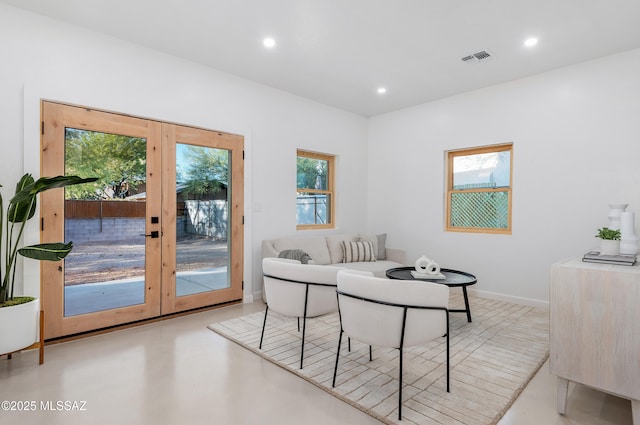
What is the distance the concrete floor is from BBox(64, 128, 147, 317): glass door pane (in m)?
0.54

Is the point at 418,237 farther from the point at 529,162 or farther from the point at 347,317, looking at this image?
the point at 347,317

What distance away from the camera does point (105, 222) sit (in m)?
3.34

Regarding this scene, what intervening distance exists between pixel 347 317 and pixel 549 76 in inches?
162

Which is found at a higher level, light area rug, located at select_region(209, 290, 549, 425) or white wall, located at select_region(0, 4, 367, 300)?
white wall, located at select_region(0, 4, 367, 300)

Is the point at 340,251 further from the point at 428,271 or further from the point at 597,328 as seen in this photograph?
the point at 597,328

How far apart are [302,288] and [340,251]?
245 cm

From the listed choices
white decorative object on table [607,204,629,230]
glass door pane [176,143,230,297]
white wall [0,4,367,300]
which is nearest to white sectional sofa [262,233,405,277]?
white wall [0,4,367,300]

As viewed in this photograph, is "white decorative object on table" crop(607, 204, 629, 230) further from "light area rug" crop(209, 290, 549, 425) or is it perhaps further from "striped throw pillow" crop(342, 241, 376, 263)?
"striped throw pillow" crop(342, 241, 376, 263)

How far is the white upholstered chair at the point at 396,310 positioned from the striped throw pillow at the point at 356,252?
2.81 meters

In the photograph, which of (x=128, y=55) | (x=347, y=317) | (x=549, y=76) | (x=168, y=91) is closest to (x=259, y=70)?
(x=168, y=91)

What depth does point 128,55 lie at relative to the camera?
11.3 feet

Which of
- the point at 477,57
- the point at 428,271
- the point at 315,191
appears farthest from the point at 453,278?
the point at 315,191

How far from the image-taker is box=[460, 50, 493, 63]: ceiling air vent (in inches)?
144

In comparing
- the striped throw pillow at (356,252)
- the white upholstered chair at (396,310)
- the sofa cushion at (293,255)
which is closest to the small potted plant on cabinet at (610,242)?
the white upholstered chair at (396,310)
